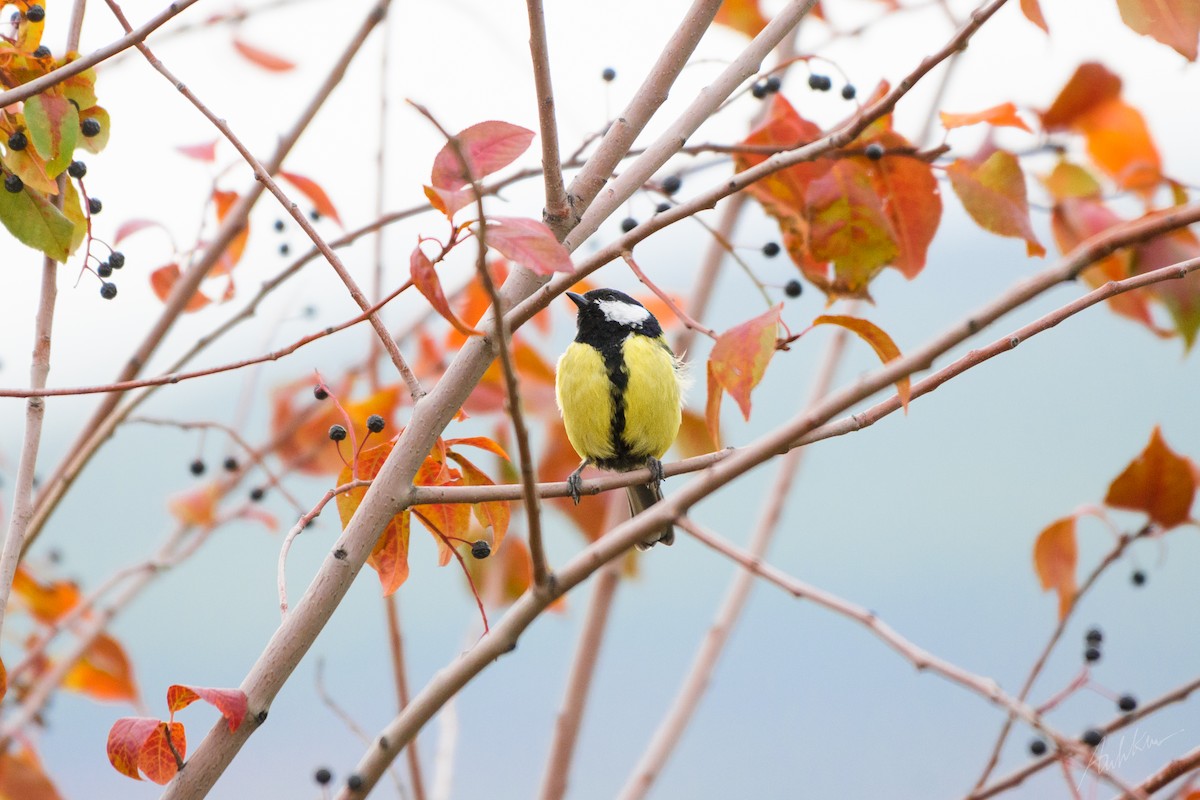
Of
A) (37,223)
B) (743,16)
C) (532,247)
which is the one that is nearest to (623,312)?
(743,16)

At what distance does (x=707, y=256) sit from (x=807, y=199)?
1.02 metres

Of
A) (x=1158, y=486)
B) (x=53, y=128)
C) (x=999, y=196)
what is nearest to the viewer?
(x=53, y=128)

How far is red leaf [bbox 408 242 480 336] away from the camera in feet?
4.39

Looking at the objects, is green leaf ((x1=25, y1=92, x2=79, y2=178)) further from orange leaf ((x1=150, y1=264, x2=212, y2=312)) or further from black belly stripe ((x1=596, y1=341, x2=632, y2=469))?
black belly stripe ((x1=596, y1=341, x2=632, y2=469))

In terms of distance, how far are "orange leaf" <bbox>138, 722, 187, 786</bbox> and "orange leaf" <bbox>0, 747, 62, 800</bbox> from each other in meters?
1.10

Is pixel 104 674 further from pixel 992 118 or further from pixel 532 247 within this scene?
pixel 992 118

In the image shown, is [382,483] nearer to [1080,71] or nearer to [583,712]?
[583,712]

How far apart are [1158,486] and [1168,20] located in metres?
0.94

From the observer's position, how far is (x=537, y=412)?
3.07 meters

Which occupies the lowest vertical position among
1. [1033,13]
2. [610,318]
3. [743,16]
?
[1033,13]

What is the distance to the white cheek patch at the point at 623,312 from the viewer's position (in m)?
3.15

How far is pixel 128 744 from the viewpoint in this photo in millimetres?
1415

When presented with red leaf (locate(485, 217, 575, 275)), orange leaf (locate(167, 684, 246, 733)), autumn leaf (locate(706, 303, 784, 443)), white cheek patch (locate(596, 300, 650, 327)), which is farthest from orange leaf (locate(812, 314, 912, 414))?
white cheek patch (locate(596, 300, 650, 327))

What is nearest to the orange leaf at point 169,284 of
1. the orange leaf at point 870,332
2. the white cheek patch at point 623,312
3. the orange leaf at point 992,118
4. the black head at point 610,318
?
the black head at point 610,318
